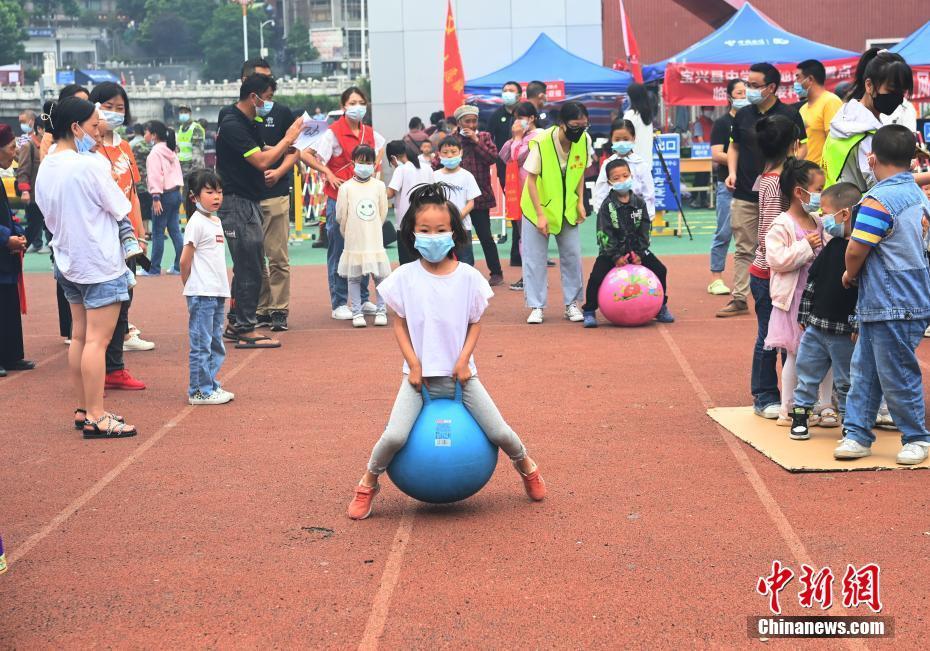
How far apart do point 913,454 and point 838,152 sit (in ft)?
7.83

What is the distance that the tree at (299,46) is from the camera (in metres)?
160

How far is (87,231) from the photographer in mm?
7602

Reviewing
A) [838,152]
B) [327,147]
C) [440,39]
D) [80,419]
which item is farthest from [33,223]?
[838,152]

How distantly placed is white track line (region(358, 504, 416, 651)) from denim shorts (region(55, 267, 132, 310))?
2600 millimetres

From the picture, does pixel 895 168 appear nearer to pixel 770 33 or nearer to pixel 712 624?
pixel 712 624

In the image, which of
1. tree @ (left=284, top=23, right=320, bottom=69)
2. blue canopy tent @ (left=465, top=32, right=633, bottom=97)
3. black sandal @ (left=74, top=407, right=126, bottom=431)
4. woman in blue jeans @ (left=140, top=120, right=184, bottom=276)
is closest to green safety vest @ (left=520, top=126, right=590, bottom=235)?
black sandal @ (left=74, top=407, right=126, bottom=431)

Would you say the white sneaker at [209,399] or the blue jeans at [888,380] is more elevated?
the blue jeans at [888,380]

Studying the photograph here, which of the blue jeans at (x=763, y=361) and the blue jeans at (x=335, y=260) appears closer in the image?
the blue jeans at (x=763, y=361)

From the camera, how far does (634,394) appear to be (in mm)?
8547

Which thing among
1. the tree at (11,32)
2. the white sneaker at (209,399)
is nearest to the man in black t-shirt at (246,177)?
the white sneaker at (209,399)

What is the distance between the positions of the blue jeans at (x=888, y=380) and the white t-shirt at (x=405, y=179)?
6532 mm

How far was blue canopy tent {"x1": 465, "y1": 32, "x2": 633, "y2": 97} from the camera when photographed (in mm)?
24703

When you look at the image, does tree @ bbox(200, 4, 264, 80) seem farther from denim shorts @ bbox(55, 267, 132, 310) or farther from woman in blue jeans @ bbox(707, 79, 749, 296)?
denim shorts @ bbox(55, 267, 132, 310)

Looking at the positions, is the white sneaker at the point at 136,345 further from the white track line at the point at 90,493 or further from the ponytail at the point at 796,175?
the ponytail at the point at 796,175
